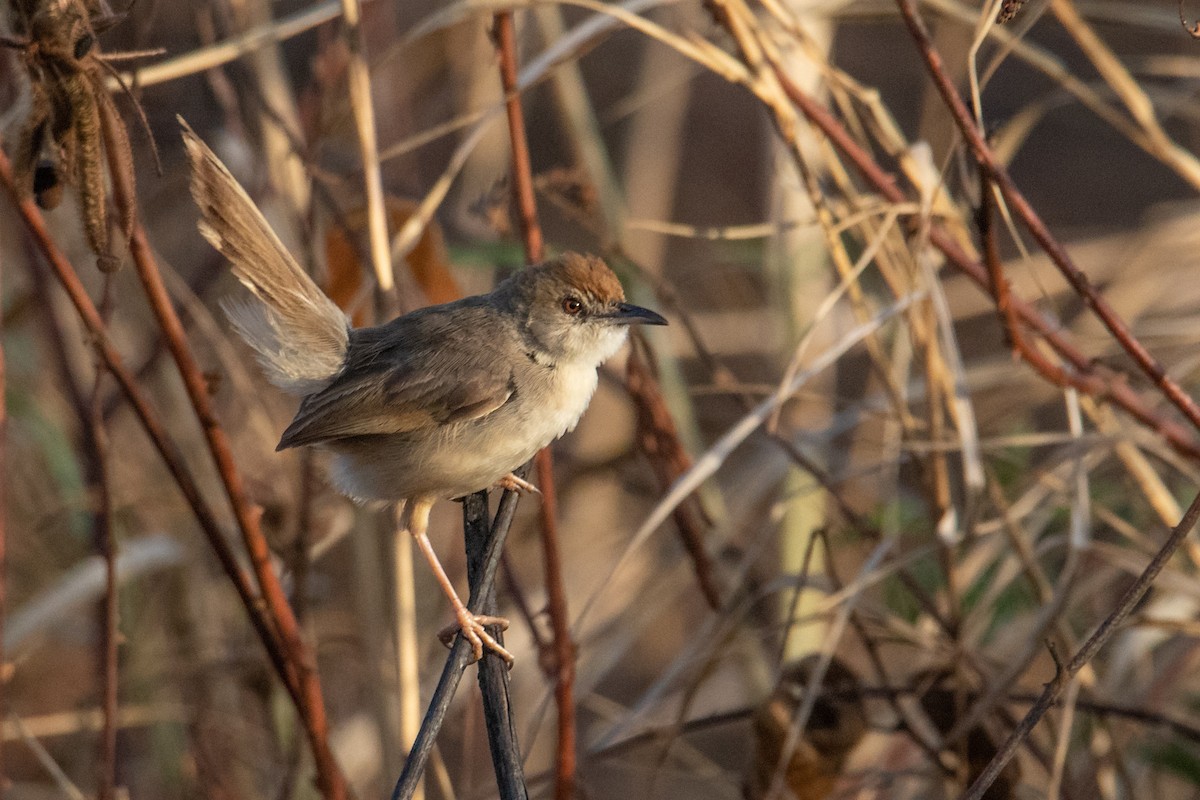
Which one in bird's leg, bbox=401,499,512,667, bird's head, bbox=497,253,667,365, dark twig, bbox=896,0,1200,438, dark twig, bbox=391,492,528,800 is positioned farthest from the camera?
bird's head, bbox=497,253,667,365

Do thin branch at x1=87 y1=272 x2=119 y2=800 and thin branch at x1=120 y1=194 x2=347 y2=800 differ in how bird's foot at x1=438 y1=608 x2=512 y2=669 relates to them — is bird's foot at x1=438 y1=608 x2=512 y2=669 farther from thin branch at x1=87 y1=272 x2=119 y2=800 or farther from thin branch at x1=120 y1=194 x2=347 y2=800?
thin branch at x1=87 y1=272 x2=119 y2=800

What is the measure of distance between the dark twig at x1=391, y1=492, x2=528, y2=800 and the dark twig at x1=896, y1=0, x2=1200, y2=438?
1.12m

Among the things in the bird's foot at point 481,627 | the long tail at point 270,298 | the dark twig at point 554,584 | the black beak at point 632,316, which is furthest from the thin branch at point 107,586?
the black beak at point 632,316

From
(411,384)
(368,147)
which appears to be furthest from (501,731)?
(368,147)

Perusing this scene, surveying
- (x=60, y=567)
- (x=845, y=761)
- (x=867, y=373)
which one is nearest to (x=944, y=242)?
(x=845, y=761)

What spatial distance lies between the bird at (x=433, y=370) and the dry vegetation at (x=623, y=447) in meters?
0.12

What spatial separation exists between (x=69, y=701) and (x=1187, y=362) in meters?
3.98

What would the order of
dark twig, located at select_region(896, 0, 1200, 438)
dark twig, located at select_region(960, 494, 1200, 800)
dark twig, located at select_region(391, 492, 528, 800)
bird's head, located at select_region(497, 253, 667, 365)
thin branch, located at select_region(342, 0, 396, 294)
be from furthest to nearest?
bird's head, located at select_region(497, 253, 667, 365) → thin branch, located at select_region(342, 0, 396, 294) → dark twig, located at select_region(896, 0, 1200, 438) → dark twig, located at select_region(391, 492, 528, 800) → dark twig, located at select_region(960, 494, 1200, 800)

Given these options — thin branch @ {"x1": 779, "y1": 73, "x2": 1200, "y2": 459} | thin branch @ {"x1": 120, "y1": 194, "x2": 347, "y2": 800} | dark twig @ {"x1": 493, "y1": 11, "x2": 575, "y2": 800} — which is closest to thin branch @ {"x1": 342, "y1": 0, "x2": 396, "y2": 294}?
dark twig @ {"x1": 493, "y1": 11, "x2": 575, "y2": 800}

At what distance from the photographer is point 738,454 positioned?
582cm

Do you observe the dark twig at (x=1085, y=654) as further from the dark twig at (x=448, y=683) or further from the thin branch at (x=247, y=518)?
the thin branch at (x=247, y=518)

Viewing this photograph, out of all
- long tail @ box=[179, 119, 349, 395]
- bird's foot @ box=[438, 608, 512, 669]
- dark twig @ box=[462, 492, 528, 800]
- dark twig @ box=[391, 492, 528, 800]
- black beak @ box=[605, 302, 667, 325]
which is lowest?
bird's foot @ box=[438, 608, 512, 669]

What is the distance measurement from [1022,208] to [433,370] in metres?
1.29

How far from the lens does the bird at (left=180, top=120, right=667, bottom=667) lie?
101 inches
